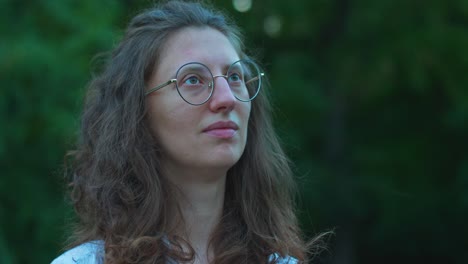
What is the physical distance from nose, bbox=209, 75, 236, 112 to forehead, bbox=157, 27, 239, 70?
8 centimetres

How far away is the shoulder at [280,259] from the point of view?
222 centimetres

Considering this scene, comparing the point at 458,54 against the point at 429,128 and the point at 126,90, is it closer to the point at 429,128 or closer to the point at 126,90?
the point at 429,128

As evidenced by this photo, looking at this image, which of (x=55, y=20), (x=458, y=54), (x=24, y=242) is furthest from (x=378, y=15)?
(x=24, y=242)

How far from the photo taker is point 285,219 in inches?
95.7

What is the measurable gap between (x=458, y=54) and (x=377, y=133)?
207 centimetres

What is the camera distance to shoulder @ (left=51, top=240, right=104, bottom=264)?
6.66 ft

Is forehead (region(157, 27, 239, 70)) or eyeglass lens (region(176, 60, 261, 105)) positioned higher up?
forehead (region(157, 27, 239, 70))

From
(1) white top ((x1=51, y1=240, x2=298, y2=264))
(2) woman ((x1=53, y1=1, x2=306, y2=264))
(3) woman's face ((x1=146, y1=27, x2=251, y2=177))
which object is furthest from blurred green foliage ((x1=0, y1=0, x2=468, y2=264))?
(1) white top ((x1=51, y1=240, x2=298, y2=264))

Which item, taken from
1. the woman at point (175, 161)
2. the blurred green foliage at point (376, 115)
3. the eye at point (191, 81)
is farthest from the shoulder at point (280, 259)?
the blurred green foliage at point (376, 115)

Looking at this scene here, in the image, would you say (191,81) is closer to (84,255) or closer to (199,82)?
(199,82)

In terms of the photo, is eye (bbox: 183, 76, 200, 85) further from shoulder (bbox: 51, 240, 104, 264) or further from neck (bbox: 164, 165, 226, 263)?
shoulder (bbox: 51, 240, 104, 264)

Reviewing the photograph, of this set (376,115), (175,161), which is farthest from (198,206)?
(376,115)

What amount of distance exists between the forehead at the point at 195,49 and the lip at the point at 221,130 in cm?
20

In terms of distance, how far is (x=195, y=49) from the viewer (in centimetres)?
219
